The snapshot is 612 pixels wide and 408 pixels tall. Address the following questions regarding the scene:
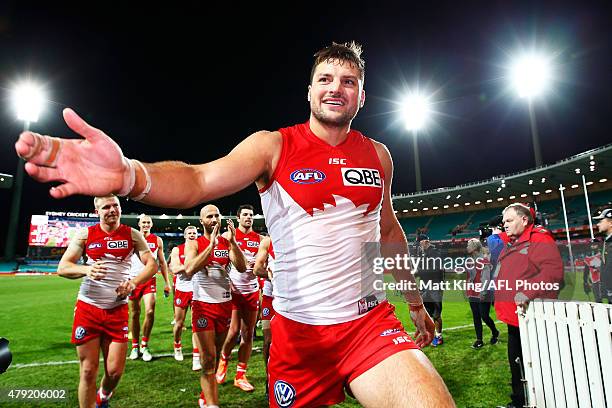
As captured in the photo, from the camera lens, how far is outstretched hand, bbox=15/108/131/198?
1383mm

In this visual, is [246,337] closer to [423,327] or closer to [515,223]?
[423,327]

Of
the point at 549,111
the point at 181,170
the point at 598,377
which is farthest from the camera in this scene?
the point at 549,111

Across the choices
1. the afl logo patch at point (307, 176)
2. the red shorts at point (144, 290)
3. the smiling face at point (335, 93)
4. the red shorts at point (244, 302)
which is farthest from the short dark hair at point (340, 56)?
the red shorts at point (144, 290)

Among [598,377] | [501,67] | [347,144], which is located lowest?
[598,377]

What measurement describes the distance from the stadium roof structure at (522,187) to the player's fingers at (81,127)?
3185cm

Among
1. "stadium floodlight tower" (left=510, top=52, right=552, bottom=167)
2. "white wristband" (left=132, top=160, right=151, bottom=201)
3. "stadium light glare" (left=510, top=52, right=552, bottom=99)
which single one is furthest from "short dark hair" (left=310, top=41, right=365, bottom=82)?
"stadium light glare" (left=510, top=52, right=552, bottom=99)

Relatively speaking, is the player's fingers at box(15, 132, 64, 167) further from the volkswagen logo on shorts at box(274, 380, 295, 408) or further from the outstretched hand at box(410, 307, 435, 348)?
the outstretched hand at box(410, 307, 435, 348)

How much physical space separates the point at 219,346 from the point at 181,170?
16.1ft

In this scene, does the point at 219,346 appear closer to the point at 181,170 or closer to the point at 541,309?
the point at 541,309

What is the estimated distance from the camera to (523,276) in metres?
5.18

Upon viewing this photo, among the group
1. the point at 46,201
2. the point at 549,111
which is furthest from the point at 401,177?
the point at 46,201

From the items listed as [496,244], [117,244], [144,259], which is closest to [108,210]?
[117,244]

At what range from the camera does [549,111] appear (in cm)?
4994

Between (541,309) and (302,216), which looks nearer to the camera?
(302,216)
